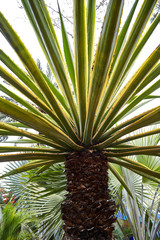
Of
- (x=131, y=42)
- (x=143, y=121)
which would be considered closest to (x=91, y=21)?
(x=131, y=42)

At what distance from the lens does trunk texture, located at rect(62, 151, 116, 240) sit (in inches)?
47.3

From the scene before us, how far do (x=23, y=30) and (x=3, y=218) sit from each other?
2253 millimetres

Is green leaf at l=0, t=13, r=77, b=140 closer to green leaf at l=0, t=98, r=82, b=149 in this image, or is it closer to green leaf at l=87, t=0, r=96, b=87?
green leaf at l=0, t=98, r=82, b=149

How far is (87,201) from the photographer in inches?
49.4

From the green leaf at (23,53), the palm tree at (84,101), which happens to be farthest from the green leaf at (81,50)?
the green leaf at (23,53)

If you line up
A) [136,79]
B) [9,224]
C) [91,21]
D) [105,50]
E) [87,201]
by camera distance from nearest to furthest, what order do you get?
1. [105,50]
2. [136,79]
3. [87,201]
4. [91,21]
5. [9,224]

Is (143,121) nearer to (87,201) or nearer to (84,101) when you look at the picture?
(84,101)

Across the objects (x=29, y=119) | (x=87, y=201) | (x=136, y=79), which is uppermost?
(x=136, y=79)

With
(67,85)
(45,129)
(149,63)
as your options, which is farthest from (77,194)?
(149,63)

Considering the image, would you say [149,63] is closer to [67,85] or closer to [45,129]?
[67,85]

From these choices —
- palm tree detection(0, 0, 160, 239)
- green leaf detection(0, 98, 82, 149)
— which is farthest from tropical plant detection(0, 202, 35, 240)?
green leaf detection(0, 98, 82, 149)

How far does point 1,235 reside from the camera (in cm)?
202

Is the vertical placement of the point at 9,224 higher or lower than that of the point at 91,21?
lower

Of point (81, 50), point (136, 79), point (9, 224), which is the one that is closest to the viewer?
point (81, 50)
